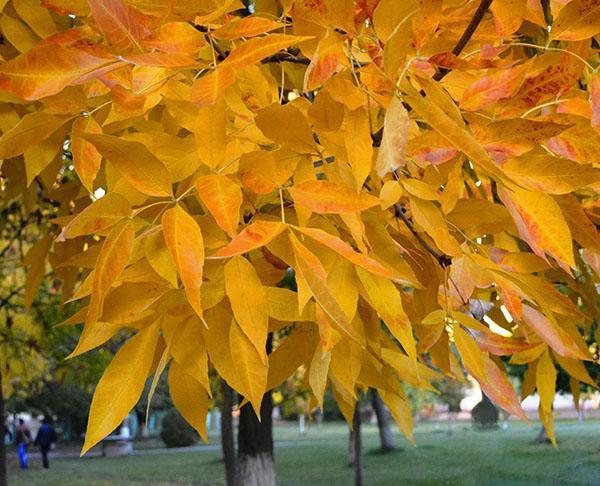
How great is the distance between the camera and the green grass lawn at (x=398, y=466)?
13297 mm

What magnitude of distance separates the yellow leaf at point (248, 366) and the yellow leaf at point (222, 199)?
18cm

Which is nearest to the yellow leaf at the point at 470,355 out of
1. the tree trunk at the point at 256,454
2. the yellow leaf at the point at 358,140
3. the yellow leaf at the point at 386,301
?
the yellow leaf at the point at 386,301

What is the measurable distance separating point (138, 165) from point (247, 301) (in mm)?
241

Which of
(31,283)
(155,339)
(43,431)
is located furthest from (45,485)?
(155,339)

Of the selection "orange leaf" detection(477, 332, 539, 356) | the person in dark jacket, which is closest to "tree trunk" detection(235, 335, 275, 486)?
"orange leaf" detection(477, 332, 539, 356)

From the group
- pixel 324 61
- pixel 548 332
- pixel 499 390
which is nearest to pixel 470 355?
pixel 499 390

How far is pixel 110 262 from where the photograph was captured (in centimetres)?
114

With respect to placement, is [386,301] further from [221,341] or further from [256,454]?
[256,454]

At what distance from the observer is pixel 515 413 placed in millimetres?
1352

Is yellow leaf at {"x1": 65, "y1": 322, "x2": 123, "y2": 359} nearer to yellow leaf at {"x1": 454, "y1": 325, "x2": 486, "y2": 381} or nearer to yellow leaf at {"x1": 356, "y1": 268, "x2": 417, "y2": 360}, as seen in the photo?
yellow leaf at {"x1": 356, "y1": 268, "x2": 417, "y2": 360}

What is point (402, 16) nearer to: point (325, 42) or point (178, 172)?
point (325, 42)

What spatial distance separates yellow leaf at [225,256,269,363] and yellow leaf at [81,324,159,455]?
0.17 m

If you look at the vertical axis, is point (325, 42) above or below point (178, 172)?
above

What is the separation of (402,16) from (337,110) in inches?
6.3
